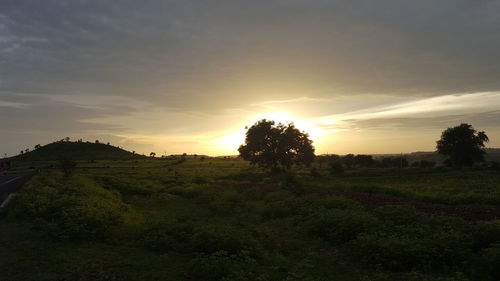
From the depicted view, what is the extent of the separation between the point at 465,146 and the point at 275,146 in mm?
36852

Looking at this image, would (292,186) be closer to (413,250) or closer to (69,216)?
(69,216)

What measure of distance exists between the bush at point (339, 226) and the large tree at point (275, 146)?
4971cm

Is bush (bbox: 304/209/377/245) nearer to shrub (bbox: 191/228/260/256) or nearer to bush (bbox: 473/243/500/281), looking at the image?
shrub (bbox: 191/228/260/256)

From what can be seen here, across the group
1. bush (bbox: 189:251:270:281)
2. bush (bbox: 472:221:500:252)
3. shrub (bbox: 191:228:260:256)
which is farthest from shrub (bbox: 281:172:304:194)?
bush (bbox: 189:251:270:281)

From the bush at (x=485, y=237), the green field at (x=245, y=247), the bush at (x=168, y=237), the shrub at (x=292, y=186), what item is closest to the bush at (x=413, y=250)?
the green field at (x=245, y=247)

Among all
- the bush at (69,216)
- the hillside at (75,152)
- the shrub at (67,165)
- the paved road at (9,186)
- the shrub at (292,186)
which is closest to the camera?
the bush at (69,216)

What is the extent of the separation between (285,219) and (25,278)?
39.6 ft

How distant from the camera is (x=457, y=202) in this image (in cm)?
2420

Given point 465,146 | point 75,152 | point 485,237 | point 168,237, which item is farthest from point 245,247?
point 75,152

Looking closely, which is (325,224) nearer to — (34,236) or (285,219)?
(285,219)

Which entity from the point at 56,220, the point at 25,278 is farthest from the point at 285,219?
the point at 25,278

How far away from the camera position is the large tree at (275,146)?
66.2 meters

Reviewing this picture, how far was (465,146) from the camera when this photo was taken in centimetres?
7100

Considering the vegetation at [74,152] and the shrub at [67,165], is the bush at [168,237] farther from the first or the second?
the vegetation at [74,152]
